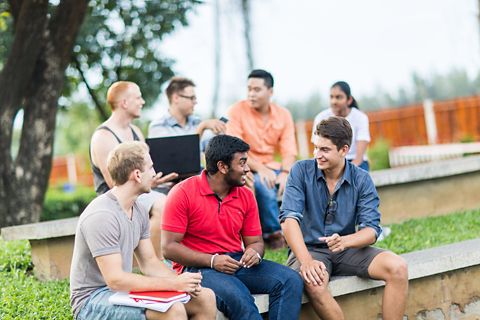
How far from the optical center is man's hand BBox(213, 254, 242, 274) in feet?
17.3

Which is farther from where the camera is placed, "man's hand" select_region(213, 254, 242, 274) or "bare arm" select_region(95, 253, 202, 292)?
"man's hand" select_region(213, 254, 242, 274)

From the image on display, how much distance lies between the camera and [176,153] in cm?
697

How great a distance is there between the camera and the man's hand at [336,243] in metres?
5.36

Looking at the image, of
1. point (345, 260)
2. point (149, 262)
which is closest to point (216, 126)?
point (345, 260)

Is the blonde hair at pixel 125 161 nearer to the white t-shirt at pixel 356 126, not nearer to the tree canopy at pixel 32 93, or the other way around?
the white t-shirt at pixel 356 126

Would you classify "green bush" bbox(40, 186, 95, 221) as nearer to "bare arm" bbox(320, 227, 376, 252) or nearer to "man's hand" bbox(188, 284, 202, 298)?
"bare arm" bbox(320, 227, 376, 252)

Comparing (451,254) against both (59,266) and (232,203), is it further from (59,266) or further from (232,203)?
(59,266)

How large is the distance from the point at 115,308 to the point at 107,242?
37cm

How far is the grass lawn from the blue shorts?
0.71 meters

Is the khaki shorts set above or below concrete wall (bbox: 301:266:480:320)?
above

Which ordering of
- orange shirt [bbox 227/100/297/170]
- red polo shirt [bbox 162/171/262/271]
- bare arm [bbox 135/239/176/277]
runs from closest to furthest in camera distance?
bare arm [bbox 135/239/176/277], red polo shirt [bbox 162/171/262/271], orange shirt [bbox 227/100/297/170]

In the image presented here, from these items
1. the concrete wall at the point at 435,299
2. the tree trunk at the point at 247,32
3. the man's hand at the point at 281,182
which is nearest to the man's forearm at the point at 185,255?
the concrete wall at the point at 435,299

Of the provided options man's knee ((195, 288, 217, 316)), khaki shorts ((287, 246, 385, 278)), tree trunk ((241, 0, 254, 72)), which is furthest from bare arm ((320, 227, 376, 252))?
tree trunk ((241, 0, 254, 72))

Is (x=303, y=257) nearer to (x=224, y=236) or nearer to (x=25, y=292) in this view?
(x=224, y=236)
